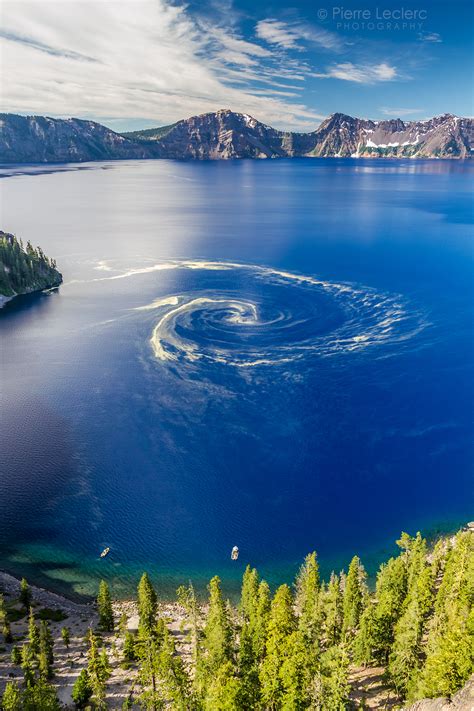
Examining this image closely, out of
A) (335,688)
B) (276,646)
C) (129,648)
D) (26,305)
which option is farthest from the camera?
(26,305)

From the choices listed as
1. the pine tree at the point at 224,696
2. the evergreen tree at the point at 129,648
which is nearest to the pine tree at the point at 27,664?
the evergreen tree at the point at 129,648

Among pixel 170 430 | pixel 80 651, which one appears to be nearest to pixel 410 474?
pixel 170 430

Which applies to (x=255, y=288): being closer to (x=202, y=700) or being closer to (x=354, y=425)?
(x=354, y=425)

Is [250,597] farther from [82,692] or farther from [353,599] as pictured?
[82,692]

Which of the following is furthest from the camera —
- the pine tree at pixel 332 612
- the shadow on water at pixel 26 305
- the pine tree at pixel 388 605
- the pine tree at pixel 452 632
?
the shadow on water at pixel 26 305

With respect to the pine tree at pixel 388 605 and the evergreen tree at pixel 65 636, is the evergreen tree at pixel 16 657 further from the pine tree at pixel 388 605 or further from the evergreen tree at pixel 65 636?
the pine tree at pixel 388 605

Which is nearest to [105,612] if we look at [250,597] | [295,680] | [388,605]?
[250,597]

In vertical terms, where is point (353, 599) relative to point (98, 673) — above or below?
above
